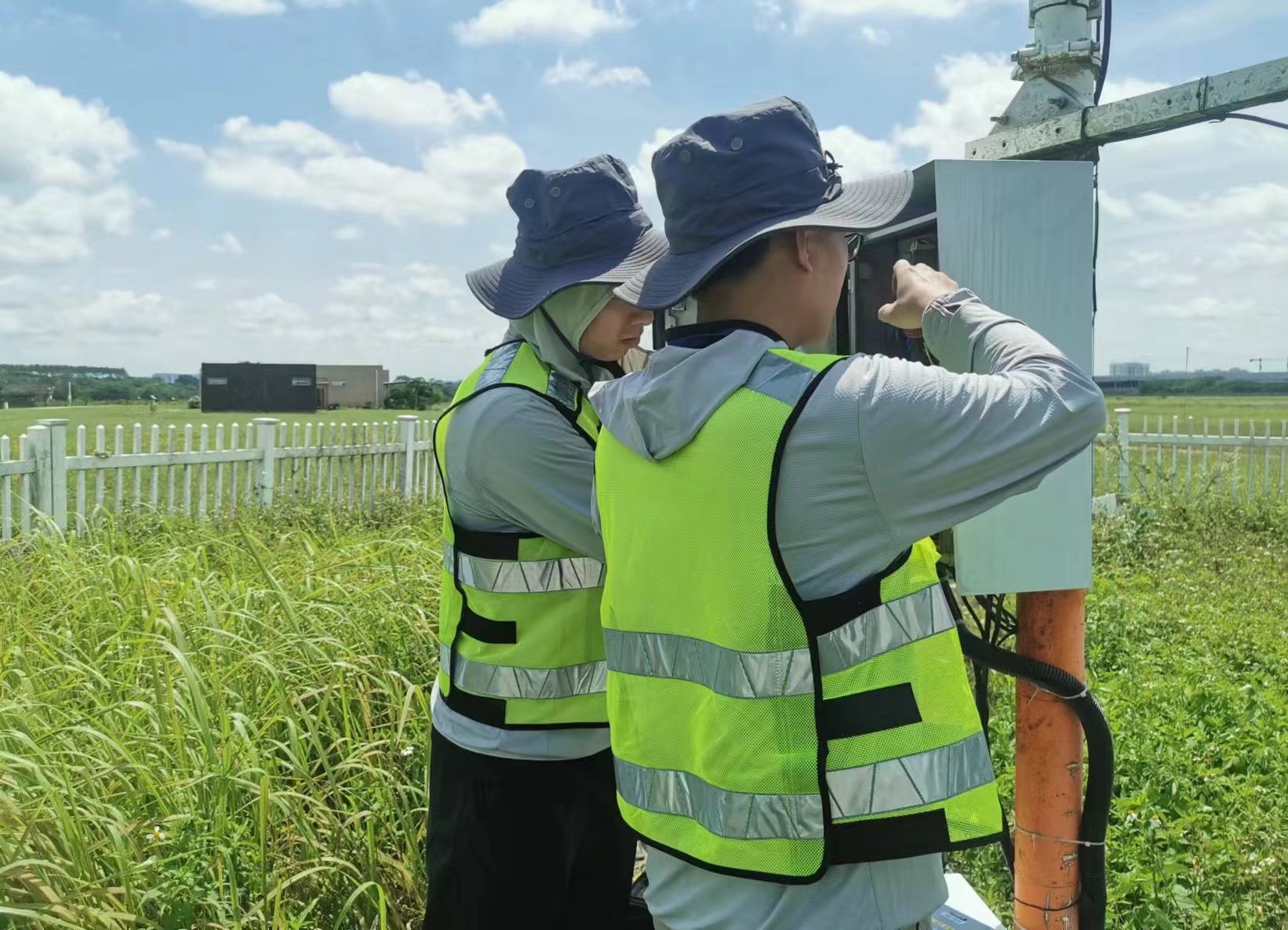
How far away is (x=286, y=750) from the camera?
2916 mm

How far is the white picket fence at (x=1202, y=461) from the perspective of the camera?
1054 cm

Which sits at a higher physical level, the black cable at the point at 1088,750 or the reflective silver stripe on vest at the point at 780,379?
the reflective silver stripe on vest at the point at 780,379

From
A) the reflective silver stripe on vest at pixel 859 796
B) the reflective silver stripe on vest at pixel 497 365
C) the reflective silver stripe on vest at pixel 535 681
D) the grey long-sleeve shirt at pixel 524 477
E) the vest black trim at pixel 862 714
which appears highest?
the reflective silver stripe on vest at pixel 497 365

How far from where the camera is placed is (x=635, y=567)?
1492mm

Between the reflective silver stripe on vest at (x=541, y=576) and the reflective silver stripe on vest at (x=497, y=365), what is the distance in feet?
1.24

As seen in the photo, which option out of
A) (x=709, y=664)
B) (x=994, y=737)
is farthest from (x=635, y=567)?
Result: (x=994, y=737)

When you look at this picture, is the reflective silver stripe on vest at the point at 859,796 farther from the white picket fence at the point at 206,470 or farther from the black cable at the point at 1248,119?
the white picket fence at the point at 206,470

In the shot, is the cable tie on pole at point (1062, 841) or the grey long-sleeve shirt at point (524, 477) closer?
the grey long-sleeve shirt at point (524, 477)

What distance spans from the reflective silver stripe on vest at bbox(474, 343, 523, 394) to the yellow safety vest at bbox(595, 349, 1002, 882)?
786mm

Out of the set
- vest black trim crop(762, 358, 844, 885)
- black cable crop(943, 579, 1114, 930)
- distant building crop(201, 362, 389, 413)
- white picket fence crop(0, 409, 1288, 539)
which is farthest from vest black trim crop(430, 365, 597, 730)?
distant building crop(201, 362, 389, 413)

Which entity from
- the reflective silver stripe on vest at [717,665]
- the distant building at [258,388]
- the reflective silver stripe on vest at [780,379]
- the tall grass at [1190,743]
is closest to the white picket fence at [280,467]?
the tall grass at [1190,743]

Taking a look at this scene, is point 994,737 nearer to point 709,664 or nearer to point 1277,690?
point 1277,690

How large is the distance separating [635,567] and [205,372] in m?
50.6

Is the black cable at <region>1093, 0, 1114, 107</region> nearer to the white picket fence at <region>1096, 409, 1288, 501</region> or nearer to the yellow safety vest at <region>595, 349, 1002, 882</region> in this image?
the yellow safety vest at <region>595, 349, 1002, 882</region>
